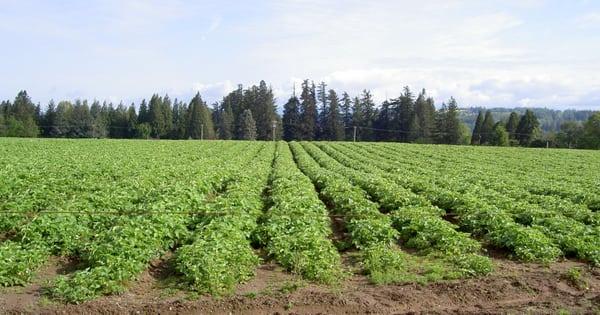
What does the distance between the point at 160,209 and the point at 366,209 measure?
5.74 meters

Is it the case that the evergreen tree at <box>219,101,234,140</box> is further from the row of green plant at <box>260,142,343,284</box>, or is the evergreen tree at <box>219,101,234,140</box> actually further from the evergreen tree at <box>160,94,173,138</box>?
the row of green plant at <box>260,142,343,284</box>

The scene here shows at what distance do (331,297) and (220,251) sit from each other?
248 cm

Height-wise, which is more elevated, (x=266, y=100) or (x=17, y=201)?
(x=266, y=100)

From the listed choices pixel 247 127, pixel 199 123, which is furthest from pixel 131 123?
pixel 247 127

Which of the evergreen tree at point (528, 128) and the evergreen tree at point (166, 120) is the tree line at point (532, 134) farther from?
the evergreen tree at point (166, 120)

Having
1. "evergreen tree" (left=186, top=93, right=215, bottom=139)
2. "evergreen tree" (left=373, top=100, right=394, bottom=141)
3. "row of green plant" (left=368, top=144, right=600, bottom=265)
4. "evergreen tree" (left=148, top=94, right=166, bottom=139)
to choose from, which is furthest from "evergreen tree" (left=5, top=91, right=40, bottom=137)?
"row of green plant" (left=368, top=144, right=600, bottom=265)

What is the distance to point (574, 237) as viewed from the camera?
1243 centimetres

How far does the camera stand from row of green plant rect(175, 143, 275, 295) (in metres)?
9.14

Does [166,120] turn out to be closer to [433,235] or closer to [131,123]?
[131,123]

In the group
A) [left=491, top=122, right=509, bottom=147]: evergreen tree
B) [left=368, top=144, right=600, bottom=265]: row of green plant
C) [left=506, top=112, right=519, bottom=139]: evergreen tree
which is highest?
[left=506, top=112, right=519, bottom=139]: evergreen tree

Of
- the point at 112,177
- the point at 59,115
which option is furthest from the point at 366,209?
the point at 59,115

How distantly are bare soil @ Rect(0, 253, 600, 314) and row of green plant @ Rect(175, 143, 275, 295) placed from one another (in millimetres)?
242

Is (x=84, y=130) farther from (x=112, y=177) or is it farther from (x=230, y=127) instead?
(x=112, y=177)

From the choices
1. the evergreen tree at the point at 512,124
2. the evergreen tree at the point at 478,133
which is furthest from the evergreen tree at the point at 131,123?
the evergreen tree at the point at 512,124
